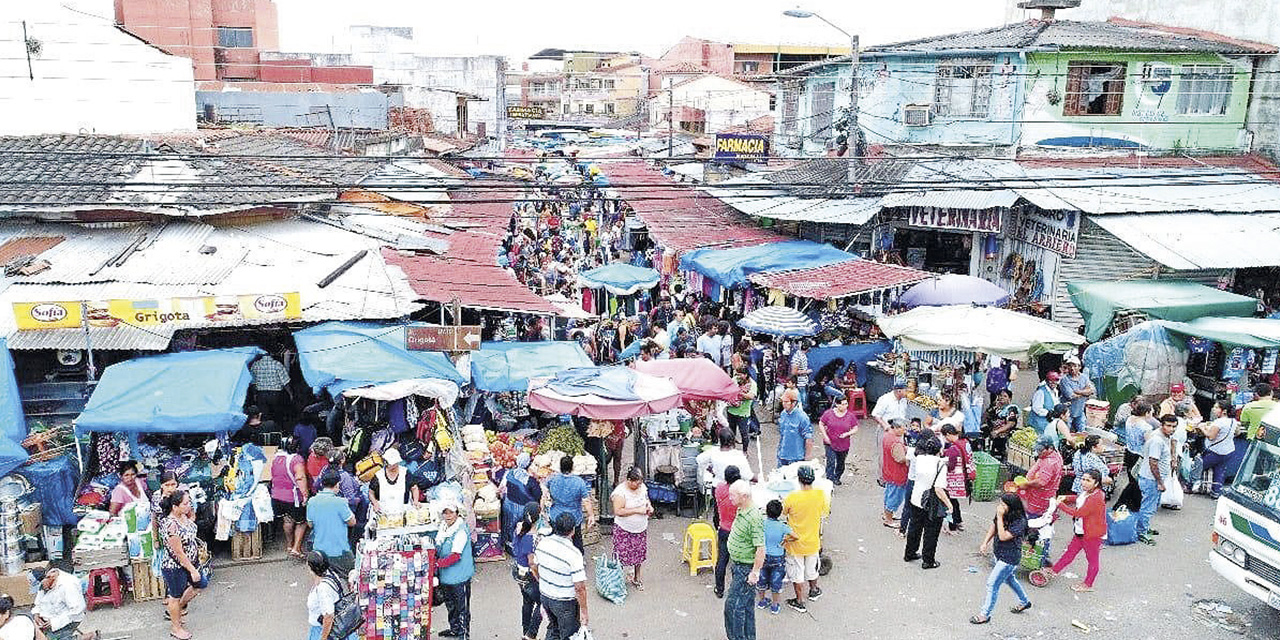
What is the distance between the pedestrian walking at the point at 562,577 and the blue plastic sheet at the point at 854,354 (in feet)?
27.3

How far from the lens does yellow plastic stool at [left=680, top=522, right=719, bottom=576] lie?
9141 millimetres

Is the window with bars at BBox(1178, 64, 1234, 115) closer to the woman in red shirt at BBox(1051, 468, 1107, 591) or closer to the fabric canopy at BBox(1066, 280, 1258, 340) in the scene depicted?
the fabric canopy at BBox(1066, 280, 1258, 340)

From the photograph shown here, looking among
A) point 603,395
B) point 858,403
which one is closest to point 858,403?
point 858,403

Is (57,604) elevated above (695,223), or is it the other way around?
(695,223)

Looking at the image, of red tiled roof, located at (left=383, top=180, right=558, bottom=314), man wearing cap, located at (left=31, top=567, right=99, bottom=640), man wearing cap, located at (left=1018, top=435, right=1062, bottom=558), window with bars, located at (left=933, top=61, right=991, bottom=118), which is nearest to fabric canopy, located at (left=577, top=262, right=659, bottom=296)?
red tiled roof, located at (left=383, top=180, right=558, bottom=314)

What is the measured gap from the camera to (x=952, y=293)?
1523cm

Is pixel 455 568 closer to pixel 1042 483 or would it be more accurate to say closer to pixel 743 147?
pixel 1042 483

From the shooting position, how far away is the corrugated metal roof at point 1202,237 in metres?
15.2

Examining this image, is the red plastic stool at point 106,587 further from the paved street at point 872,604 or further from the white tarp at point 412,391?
the white tarp at point 412,391

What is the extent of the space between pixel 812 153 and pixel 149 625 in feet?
76.8

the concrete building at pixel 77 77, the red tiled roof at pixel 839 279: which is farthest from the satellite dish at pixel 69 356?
the concrete building at pixel 77 77

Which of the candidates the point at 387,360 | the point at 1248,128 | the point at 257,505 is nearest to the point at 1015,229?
the point at 1248,128

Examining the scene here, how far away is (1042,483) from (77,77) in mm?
27553

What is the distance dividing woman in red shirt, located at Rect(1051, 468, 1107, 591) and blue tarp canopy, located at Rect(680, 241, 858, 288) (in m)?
9.17
